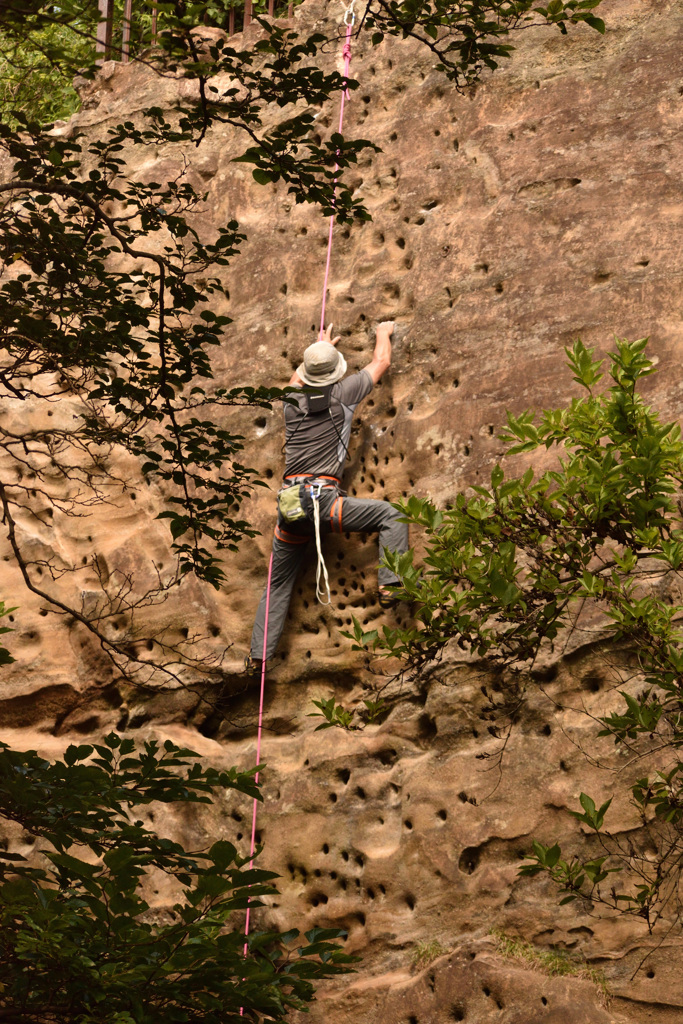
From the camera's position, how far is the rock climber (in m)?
6.49

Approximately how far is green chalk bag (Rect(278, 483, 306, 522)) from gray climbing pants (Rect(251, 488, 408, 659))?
42 millimetres

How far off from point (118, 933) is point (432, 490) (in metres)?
4.01

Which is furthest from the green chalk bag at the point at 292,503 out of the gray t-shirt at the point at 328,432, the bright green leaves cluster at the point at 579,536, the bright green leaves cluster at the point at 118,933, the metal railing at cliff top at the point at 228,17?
the metal railing at cliff top at the point at 228,17

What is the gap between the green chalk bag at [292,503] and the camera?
654cm

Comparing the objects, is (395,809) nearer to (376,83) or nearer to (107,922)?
(107,922)

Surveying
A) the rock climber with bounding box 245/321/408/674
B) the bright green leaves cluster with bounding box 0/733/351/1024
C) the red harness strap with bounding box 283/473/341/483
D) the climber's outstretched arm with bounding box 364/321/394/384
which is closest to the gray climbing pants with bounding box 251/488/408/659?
the rock climber with bounding box 245/321/408/674

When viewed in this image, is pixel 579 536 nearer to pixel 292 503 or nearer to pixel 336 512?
pixel 336 512

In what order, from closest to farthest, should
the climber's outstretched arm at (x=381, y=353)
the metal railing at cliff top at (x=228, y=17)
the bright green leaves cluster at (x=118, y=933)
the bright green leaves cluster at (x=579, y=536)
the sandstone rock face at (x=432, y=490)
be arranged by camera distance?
the bright green leaves cluster at (x=118, y=933), the bright green leaves cluster at (x=579, y=536), the sandstone rock face at (x=432, y=490), the climber's outstretched arm at (x=381, y=353), the metal railing at cliff top at (x=228, y=17)

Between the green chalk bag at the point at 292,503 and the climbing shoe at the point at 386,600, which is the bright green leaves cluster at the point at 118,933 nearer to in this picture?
the climbing shoe at the point at 386,600

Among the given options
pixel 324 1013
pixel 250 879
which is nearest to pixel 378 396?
pixel 324 1013

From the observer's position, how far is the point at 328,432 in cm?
670

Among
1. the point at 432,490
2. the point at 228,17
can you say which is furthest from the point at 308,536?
the point at 228,17

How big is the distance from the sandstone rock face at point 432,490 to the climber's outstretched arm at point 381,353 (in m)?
0.10

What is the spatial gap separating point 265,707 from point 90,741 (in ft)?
4.13
